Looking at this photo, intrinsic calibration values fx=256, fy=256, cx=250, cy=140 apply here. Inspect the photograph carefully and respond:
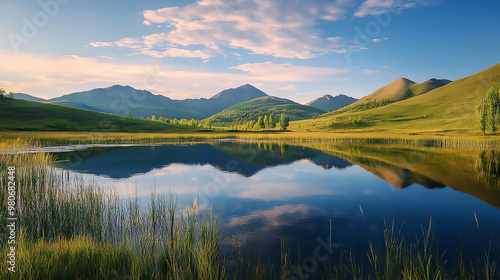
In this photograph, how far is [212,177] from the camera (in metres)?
25.5

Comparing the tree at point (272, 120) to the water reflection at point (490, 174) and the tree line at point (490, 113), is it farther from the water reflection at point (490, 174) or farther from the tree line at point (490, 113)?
the water reflection at point (490, 174)

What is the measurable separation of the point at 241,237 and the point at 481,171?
29.1 metres

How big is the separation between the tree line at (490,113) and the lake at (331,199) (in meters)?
72.2

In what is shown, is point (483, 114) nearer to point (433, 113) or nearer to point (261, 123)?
point (433, 113)

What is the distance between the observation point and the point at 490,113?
81.7m

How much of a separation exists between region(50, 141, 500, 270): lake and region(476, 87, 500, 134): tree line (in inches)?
2844

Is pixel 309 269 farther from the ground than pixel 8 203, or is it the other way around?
Answer: pixel 8 203

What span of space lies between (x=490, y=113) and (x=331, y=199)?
96.7 m

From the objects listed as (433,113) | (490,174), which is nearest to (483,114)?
(490,174)

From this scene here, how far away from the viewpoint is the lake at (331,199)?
1059 centimetres

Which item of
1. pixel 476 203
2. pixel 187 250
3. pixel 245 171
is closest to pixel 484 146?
pixel 476 203

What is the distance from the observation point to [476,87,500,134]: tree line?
81438mm

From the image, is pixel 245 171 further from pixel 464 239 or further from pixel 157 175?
pixel 464 239

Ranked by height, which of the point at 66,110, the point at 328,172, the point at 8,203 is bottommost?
the point at 328,172
